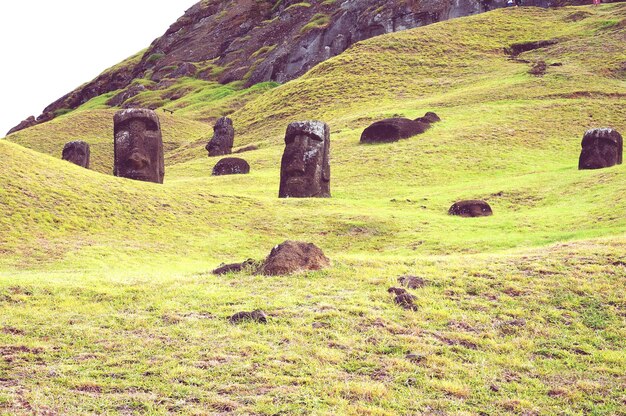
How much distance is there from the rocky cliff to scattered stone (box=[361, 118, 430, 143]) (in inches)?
1959

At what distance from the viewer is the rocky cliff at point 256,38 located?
9375 centimetres

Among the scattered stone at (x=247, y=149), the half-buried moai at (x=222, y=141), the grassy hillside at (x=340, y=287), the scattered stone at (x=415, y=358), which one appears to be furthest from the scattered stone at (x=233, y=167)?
the scattered stone at (x=415, y=358)

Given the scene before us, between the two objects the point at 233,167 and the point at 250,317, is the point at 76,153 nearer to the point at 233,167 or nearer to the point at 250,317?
the point at 233,167

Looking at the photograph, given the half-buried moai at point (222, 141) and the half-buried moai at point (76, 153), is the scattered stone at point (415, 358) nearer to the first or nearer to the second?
the half-buried moai at point (76, 153)

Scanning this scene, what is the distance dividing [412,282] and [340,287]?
133cm

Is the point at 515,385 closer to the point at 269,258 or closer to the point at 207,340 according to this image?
the point at 207,340

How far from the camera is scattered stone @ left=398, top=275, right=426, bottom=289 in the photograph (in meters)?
12.8

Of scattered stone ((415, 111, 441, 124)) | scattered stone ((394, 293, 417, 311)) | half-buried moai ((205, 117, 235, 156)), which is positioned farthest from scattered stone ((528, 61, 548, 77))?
scattered stone ((394, 293, 417, 311))

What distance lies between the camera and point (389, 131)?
45.2m

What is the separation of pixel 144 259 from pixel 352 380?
11.8m

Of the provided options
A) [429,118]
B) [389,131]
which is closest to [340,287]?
[389,131]

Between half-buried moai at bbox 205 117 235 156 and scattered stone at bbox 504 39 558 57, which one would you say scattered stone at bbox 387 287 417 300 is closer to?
half-buried moai at bbox 205 117 235 156

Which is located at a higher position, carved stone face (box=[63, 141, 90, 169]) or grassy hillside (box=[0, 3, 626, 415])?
carved stone face (box=[63, 141, 90, 169])

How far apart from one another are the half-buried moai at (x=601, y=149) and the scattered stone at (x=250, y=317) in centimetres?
2541
